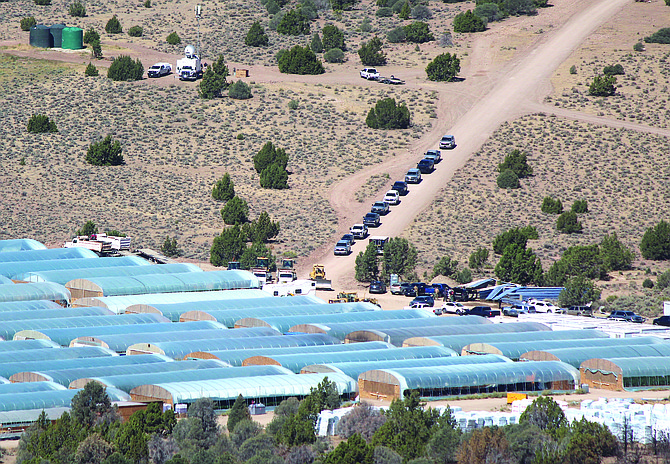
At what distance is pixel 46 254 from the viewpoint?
99.1 meters

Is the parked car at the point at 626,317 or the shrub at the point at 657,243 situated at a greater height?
the shrub at the point at 657,243

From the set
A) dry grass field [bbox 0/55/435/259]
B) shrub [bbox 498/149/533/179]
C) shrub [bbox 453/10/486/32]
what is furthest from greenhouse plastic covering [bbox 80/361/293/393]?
shrub [bbox 453/10/486/32]

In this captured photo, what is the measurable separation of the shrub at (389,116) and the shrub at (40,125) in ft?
113

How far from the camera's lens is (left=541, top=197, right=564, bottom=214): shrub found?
117625mm

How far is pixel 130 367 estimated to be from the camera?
6550 cm

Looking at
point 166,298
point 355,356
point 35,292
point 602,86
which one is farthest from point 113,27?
point 355,356

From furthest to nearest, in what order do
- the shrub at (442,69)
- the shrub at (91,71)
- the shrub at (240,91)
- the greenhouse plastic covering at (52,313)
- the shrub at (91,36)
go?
the shrub at (91,36) → the shrub at (442,69) → the shrub at (91,71) → the shrub at (240,91) → the greenhouse plastic covering at (52,313)

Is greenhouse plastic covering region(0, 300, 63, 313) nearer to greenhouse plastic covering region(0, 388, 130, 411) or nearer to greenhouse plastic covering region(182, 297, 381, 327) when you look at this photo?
greenhouse plastic covering region(182, 297, 381, 327)

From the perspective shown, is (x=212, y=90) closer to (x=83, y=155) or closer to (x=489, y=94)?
(x=83, y=155)

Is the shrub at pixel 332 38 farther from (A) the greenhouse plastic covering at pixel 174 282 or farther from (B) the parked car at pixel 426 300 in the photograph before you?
(B) the parked car at pixel 426 300

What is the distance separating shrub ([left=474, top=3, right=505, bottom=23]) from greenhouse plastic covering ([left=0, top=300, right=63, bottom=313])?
9240cm

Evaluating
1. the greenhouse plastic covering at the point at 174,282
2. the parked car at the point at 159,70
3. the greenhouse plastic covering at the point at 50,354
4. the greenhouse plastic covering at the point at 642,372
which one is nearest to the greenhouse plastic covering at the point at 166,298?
the greenhouse plastic covering at the point at 174,282

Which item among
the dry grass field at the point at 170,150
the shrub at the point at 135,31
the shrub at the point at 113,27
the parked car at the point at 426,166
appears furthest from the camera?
the shrub at the point at 113,27

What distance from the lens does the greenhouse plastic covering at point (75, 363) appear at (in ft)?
213
